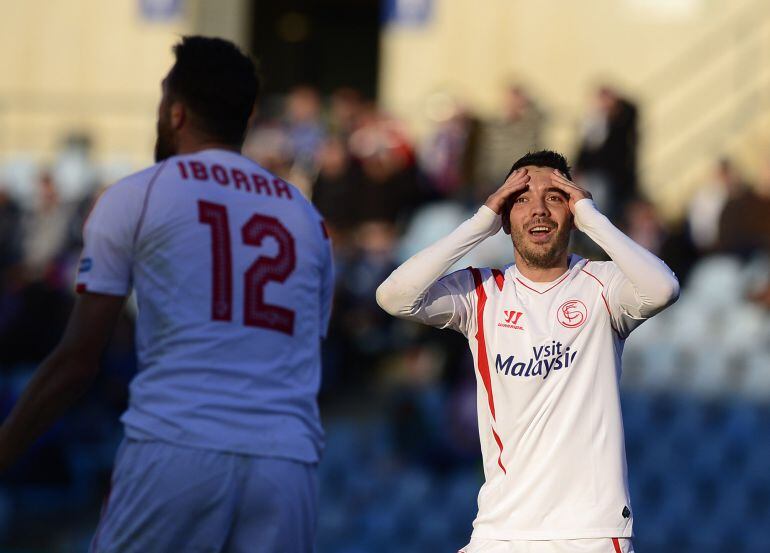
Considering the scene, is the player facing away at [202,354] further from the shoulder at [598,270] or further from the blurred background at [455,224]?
the blurred background at [455,224]

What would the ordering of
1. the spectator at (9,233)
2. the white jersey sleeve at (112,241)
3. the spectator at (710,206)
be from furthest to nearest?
the spectator at (9,233), the spectator at (710,206), the white jersey sleeve at (112,241)

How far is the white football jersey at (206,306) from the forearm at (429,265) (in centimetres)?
39

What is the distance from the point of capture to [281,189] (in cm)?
453

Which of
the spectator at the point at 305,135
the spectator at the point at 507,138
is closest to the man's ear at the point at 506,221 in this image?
the spectator at the point at 507,138

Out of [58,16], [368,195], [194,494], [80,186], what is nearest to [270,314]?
[194,494]

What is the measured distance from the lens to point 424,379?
1257 centimetres

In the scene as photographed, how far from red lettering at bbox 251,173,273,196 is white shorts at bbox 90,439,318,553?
85 centimetres

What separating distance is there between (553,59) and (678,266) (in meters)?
5.13

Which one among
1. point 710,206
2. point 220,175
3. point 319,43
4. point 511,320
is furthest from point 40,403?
point 319,43

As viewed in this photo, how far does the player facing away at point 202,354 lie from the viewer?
415 centimetres

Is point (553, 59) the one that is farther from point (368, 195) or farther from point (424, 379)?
point (424, 379)

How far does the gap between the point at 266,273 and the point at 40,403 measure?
0.78 m

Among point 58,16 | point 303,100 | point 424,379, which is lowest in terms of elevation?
point 424,379

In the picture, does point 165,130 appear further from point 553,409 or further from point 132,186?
point 553,409
